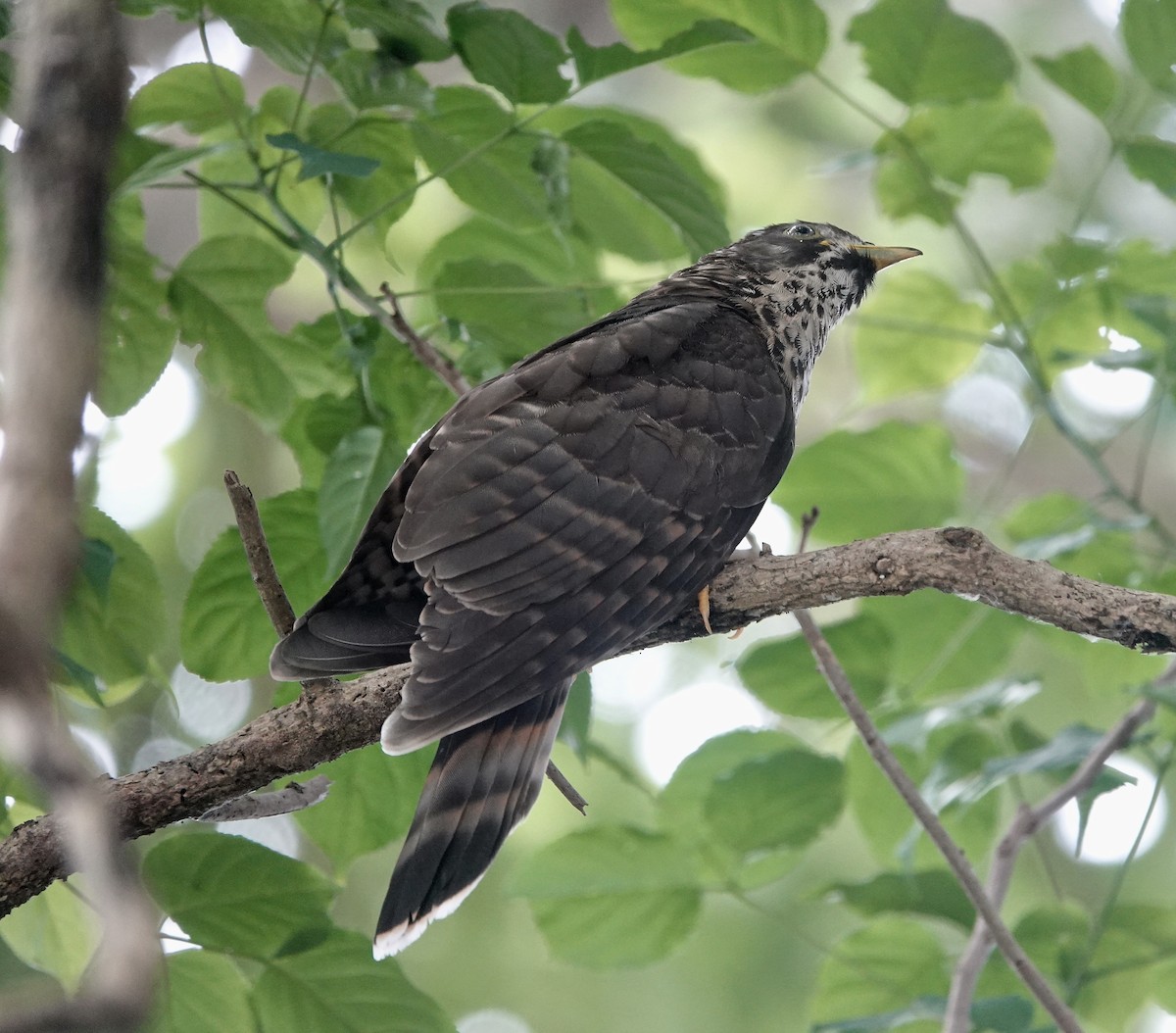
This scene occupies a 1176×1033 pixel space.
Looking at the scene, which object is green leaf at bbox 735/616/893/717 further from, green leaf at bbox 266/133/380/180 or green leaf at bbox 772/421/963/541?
green leaf at bbox 266/133/380/180

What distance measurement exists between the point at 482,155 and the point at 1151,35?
1.35m

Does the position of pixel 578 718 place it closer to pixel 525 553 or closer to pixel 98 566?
pixel 525 553

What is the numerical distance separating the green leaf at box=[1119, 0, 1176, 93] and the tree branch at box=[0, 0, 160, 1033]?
2486 millimetres

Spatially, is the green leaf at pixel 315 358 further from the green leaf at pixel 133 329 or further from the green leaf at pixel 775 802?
the green leaf at pixel 775 802

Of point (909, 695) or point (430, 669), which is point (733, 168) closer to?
point (909, 695)

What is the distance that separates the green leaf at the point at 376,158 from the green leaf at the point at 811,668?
1.10 metres

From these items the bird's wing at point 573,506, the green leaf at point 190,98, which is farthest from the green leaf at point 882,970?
the green leaf at point 190,98

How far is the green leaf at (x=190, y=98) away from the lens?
2221mm

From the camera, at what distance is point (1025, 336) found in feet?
8.64

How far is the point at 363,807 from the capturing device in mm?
2104

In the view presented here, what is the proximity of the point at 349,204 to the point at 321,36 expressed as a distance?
1.19ft

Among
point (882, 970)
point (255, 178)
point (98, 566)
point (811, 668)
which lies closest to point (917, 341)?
point (811, 668)

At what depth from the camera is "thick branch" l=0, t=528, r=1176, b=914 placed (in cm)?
175

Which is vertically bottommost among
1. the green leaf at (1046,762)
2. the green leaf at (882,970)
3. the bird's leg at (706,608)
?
the green leaf at (882,970)
